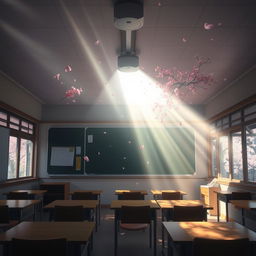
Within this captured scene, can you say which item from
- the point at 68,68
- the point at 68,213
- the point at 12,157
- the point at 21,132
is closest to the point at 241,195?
the point at 68,213

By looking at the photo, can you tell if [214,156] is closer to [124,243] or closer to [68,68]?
[124,243]

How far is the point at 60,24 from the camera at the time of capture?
11.8ft

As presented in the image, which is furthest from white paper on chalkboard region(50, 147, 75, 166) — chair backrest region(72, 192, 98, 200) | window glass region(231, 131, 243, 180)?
window glass region(231, 131, 243, 180)

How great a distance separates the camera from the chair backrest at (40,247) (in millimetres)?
1895

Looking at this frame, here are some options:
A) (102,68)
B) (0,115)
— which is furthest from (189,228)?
(0,115)

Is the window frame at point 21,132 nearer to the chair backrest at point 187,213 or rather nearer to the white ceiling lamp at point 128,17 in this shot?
the white ceiling lamp at point 128,17

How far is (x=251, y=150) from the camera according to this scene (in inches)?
209

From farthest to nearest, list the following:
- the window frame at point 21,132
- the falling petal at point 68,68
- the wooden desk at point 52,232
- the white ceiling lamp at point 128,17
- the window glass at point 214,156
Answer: the window glass at point 214,156 < the window frame at point 21,132 < the falling petal at point 68,68 < the white ceiling lamp at point 128,17 < the wooden desk at point 52,232

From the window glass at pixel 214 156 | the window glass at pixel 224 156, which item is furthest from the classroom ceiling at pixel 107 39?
the window glass at pixel 214 156

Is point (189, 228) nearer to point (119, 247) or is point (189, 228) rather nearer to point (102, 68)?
point (119, 247)

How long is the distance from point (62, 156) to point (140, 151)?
7.15 feet

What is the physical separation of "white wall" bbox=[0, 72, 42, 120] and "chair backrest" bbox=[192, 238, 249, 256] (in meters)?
4.85

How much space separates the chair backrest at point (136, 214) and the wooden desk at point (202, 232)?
85 centimetres

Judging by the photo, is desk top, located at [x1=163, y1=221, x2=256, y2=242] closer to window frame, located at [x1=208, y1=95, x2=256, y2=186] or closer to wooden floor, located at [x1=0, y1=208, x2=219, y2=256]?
wooden floor, located at [x1=0, y1=208, x2=219, y2=256]
